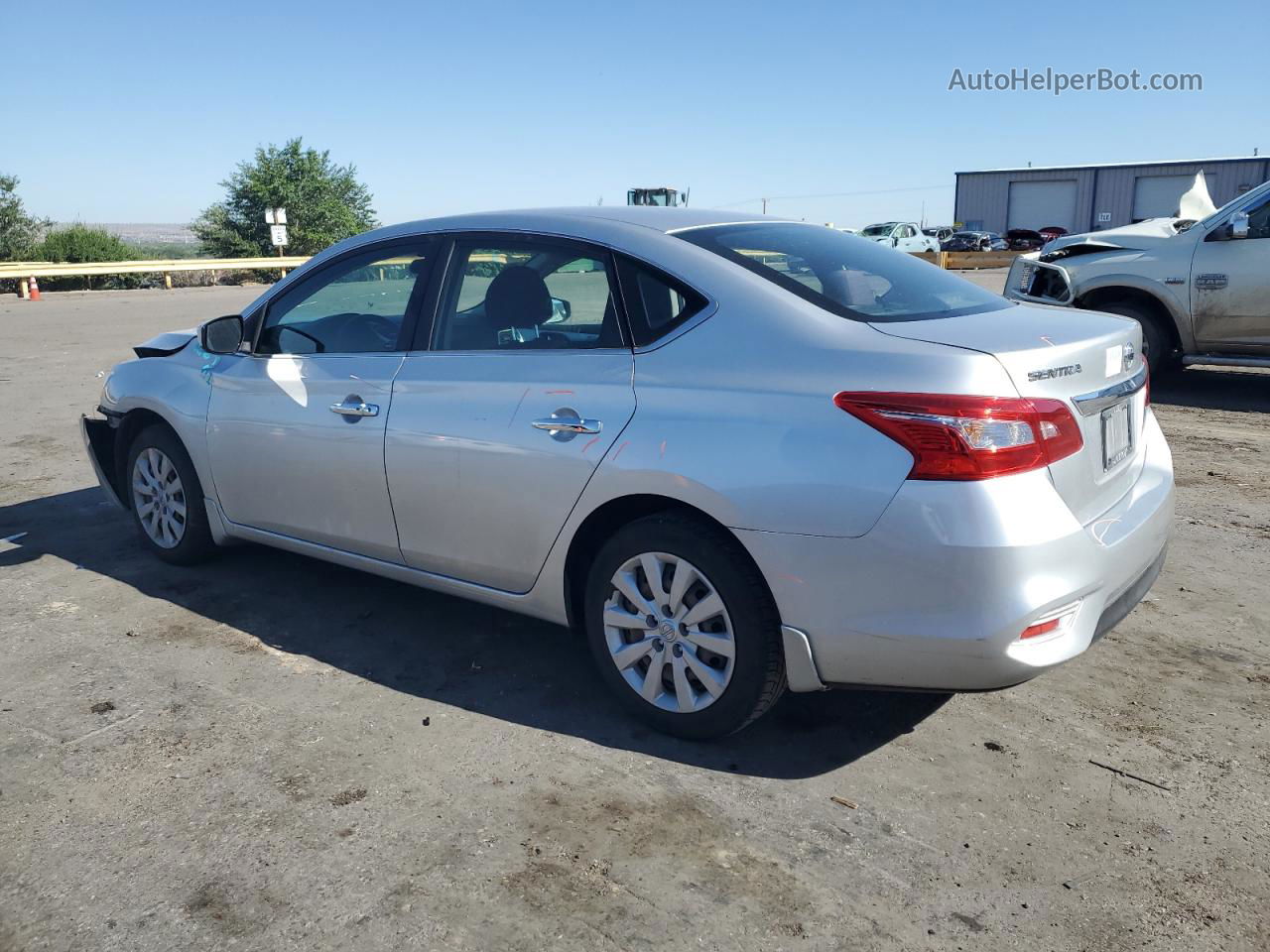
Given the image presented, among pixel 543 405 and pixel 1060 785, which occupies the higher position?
pixel 543 405

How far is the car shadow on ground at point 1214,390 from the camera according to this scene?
361 inches

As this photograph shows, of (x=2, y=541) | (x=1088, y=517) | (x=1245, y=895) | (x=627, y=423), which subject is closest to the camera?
(x=1245, y=895)

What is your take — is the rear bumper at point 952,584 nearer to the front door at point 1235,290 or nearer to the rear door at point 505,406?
the rear door at point 505,406

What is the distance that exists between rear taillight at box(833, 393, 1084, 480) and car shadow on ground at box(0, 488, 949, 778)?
109cm

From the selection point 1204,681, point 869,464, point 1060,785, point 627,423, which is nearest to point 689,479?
point 627,423

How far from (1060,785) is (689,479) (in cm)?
143

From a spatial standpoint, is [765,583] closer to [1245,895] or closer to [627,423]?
[627,423]

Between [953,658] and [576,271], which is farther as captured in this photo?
[576,271]

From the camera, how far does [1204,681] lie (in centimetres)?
379

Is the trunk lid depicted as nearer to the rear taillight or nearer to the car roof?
the rear taillight

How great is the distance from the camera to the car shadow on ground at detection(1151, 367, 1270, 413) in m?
9.17

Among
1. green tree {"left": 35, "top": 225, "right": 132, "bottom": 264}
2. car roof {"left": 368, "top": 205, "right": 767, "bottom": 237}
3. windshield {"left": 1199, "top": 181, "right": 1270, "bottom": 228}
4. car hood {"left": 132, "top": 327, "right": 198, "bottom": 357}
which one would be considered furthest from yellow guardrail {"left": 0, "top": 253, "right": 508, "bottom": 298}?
car roof {"left": 368, "top": 205, "right": 767, "bottom": 237}

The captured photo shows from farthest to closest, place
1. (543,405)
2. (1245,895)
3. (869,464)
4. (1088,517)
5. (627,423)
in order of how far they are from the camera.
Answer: (543,405)
(627,423)
(1088,517)
(869,464)
(1245,895)

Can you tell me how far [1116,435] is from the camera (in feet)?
10.8
